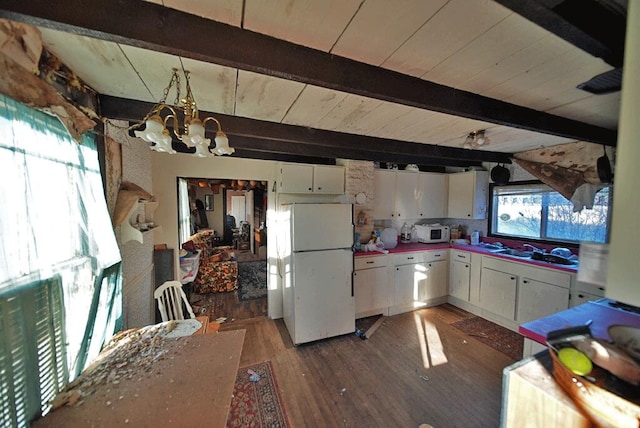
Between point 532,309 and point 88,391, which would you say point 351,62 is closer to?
point 88,391

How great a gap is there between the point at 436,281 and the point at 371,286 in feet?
3.74

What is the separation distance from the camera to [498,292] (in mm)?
2996

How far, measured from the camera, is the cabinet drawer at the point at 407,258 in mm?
3285

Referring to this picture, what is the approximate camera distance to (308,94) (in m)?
1.48

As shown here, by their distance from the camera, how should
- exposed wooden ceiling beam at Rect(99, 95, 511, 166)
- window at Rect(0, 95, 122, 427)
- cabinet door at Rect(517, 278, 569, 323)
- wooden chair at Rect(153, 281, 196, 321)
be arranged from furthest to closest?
cabinet door at Rect(517, 278, 569, 323) → wooden chair at Rect(153, 281, 196, 321) → exposed wooden ceiling beam at Rect(99, 95, 511, 166) → window at Rect(0, 95, 122, 427)

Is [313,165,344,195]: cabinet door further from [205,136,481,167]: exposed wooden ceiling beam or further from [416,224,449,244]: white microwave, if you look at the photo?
[416,224,449,244]: white microwave

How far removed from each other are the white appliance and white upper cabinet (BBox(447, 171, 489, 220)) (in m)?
2.14

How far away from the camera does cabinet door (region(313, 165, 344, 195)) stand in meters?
3.15

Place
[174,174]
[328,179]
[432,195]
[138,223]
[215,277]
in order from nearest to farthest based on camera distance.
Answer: [138,223] < [174,174] < [328,179] < [432,195] < [215,277]

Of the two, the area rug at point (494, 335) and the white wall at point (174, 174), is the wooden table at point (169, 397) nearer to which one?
the white wall at point (174, 174)

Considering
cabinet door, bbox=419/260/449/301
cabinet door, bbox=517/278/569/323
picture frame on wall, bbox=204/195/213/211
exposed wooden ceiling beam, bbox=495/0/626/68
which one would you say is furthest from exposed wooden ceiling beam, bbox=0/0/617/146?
picture frame on wall, bbox=204/195/213/211

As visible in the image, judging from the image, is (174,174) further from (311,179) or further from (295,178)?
(311,179)

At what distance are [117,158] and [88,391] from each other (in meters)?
1.51

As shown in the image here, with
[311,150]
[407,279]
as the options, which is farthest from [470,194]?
[311,150]
